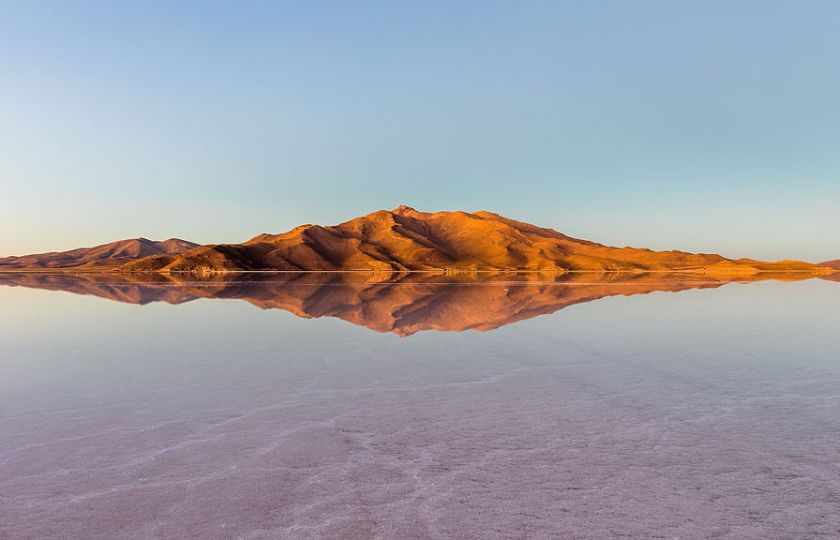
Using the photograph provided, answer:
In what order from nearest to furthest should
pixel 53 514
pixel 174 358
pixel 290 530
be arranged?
pixel 290 530
pixel 53 514
pixel 174 358

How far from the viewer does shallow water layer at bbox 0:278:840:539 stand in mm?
5043

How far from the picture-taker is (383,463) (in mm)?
6477

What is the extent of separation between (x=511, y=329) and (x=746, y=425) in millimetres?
11666

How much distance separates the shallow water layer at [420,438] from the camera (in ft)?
16.5

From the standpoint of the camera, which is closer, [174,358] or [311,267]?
[174,358]

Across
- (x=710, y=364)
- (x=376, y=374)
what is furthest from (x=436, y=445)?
(x=710, y=364)

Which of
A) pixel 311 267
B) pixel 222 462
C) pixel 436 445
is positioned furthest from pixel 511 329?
pixel 311 267

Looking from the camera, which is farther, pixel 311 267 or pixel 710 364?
pixel 311 267

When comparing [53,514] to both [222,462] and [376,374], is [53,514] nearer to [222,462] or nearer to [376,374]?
[222,462]

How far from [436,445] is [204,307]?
24.5 metres

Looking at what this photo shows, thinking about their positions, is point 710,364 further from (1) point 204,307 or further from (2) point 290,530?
(1) point 204,307

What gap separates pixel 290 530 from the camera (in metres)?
4.82

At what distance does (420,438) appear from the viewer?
7422 mm

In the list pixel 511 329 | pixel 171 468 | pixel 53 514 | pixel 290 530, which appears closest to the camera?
pixel 290 530
